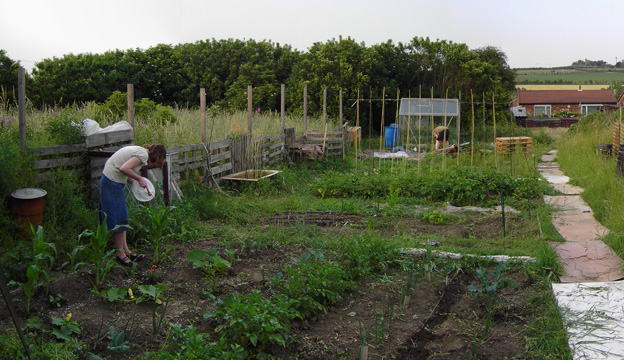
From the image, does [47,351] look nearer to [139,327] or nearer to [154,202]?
[139,327]

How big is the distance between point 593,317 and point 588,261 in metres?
1.49

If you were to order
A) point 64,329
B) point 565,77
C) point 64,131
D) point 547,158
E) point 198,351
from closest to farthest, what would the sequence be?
point 198,351 < point 64,329 < point 64,131 < point 547,158 < point 565,77

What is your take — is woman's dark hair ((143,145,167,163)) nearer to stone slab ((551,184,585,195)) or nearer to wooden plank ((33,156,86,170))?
wooden plank ((33,156,86,170))

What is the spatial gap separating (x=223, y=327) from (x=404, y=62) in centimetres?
2297

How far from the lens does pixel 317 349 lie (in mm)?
3797

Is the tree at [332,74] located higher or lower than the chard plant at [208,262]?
higher

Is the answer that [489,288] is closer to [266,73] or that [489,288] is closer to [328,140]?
[328,140]

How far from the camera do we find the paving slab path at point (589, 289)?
3822 mm

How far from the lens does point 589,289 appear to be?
4812mm

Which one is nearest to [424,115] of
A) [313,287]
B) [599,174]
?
[599,174]

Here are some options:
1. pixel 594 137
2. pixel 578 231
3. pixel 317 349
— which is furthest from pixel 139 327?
pixel 594 137

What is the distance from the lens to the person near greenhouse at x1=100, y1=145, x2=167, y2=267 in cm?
513

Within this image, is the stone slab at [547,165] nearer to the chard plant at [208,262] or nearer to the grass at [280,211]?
the grass at [280,211]

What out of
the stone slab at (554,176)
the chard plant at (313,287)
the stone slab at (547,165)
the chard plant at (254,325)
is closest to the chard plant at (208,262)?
the chard plant at (313,287)
